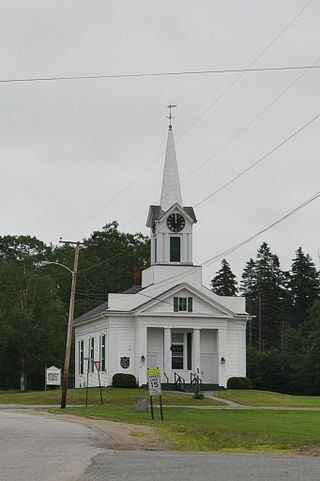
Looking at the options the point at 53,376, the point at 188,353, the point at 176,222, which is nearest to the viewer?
the point at 53,376

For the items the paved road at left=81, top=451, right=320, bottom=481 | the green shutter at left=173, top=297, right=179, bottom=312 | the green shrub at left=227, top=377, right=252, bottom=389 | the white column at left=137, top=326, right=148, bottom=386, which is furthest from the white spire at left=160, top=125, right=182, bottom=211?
the paved road at left=81, top=451, right=320, bottom=481

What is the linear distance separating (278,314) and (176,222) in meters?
60.1

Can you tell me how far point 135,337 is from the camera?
215ft

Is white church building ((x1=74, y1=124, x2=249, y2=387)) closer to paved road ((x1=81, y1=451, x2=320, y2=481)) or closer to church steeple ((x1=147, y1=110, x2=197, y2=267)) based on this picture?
church steeple ((x1=147, y1=110, x2=197, y2=267))

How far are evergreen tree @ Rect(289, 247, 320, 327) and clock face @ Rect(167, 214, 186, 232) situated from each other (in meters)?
55.4

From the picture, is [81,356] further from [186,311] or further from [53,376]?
[53,376]

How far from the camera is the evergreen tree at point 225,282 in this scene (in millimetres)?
132500

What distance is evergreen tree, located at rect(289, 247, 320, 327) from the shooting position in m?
123

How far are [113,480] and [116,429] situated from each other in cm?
1517

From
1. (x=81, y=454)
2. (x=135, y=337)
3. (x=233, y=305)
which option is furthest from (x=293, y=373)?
(x=81, y=454)

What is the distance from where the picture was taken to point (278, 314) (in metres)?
126

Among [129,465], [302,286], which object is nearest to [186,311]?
[129,465]

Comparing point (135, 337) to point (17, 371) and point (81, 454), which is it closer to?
point (17, 371)

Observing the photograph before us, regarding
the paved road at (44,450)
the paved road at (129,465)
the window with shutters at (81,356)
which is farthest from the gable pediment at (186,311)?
the paved road at (129,465)
